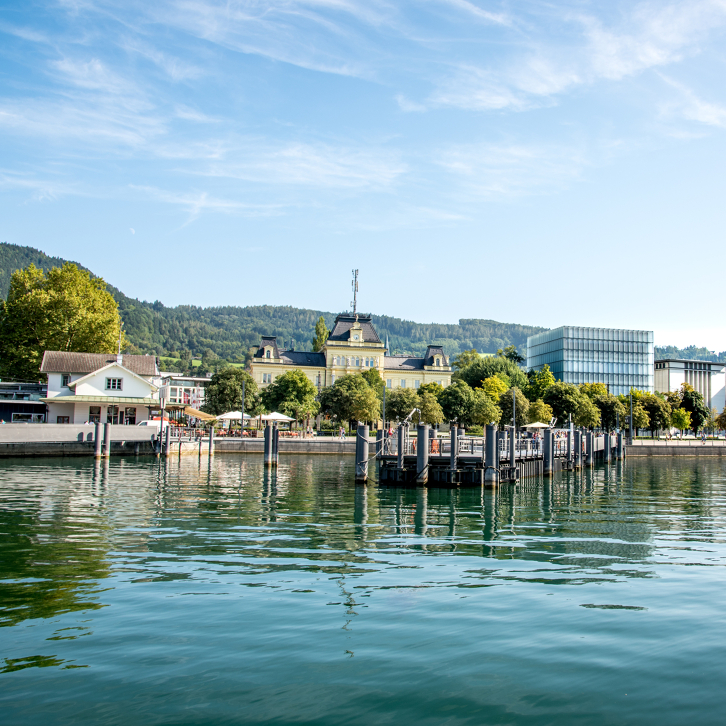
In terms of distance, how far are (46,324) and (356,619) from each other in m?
72.8

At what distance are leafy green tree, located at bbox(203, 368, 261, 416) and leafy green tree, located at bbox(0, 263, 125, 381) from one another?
1373 centimetres

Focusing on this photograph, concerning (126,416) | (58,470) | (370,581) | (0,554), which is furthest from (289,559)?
(126,416)

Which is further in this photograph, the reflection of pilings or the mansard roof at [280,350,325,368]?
the mansard roof at [280,350,325,368]

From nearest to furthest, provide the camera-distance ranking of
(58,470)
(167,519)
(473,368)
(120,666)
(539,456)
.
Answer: (120,666) → (167,519) → (58,470) → (539,456) → (473,368)

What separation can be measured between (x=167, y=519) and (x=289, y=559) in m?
7.34

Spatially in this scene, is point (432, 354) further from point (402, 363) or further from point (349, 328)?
point (349, 328)

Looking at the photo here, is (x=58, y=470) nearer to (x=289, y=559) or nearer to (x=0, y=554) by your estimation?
(x=0, y=554)

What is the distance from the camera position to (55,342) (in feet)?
248

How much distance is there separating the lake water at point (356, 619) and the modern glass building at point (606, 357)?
129655mm

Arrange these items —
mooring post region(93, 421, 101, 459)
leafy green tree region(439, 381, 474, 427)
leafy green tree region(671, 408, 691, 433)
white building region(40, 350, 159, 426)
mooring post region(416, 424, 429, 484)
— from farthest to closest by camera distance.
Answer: leafy green tree region(671, 408, 691, 433), leafy green tree region(439, 381, 474, 427), white building region(40, 350, 159, 426), mooring post region(93, 421, 101, 459), mooring post region(416, 424, 429, 484)

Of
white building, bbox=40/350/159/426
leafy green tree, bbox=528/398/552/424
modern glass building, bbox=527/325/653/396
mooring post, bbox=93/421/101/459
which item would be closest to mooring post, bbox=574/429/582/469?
mooring post, bbox=93/421/101/459

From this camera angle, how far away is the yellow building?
123375 millimetres

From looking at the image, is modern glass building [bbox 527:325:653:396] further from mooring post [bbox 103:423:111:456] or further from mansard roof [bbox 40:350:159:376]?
mooring post [bbox 103:423:111:456]

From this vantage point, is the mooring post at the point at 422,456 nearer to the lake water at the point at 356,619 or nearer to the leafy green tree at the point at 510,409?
the lake water at the point at 356,619
